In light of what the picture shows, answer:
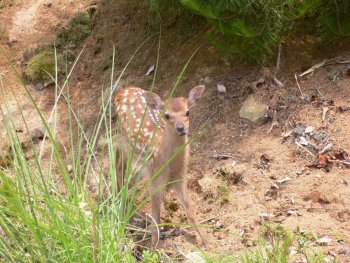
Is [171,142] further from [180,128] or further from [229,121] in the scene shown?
[229,121]

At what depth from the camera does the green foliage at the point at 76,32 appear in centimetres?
699

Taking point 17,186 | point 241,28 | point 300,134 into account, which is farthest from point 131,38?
point 17,186

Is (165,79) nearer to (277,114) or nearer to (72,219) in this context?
(277,114)

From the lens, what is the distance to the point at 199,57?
241 inches

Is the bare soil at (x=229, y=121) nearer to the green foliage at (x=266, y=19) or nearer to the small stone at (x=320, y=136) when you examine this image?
the small stone at (x=320, y=136)

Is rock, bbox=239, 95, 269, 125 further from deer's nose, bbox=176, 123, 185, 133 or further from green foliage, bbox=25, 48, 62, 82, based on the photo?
green foliage, bbox=25, 48, 62, 82

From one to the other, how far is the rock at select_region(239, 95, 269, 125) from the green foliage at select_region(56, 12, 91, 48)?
2386 mm

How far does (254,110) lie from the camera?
5.41m

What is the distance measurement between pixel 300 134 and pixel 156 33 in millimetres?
2241

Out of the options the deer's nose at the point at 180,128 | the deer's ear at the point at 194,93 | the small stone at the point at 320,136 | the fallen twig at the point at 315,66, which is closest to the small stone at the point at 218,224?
the deer's nose at the point at 180,128

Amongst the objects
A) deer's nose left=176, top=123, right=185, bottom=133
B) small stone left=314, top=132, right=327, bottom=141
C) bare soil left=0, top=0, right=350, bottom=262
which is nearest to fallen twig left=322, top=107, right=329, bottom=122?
bare soil left=0, top=0, right=350, bottom=262

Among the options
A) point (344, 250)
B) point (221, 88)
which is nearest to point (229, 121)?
point (221, 88)

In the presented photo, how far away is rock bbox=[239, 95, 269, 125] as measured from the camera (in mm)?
5332

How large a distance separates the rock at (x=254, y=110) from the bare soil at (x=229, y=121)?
5 centimetres
